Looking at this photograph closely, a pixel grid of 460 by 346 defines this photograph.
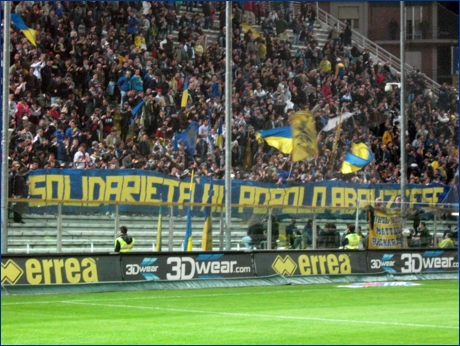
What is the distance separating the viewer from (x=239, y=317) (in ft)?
54.2

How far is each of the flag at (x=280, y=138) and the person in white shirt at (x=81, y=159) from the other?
705 cm

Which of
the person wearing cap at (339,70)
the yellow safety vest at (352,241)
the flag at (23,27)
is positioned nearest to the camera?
the yellow safety vest at (352,241)

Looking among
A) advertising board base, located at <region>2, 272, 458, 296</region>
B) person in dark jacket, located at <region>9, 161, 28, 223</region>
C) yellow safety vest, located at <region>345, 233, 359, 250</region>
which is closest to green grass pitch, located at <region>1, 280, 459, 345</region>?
advertising board base, located at <region>2, 272, 458, 296</region>

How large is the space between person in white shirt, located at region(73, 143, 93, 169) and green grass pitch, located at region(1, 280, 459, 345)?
648 centimetres

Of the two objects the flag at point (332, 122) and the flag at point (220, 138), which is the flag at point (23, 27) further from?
the flag at point (332, 122)

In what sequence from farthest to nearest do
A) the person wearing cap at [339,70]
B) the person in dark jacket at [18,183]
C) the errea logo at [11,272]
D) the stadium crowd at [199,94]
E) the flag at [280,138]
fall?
1. the person wearing cap at [339,70]
2. the flag at [280,138]
3. the stadium crowd at [199,94]
4. the person in dark jacket at [18,183]
5. the errea logo at [11,272]

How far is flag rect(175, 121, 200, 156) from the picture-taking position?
104ft

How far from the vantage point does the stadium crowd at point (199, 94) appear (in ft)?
96.7

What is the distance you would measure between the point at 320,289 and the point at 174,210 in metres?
4.71

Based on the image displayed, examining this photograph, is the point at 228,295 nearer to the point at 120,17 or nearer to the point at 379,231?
the point at 379,231

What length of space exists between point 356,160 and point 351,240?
7557mm

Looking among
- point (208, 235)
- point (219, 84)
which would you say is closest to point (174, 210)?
point (208, 235)

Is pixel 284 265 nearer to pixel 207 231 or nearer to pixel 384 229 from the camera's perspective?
pixel 207 231

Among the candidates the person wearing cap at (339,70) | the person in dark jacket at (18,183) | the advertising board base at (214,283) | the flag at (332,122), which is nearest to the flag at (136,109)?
the person in dark jacket at (18,183)
